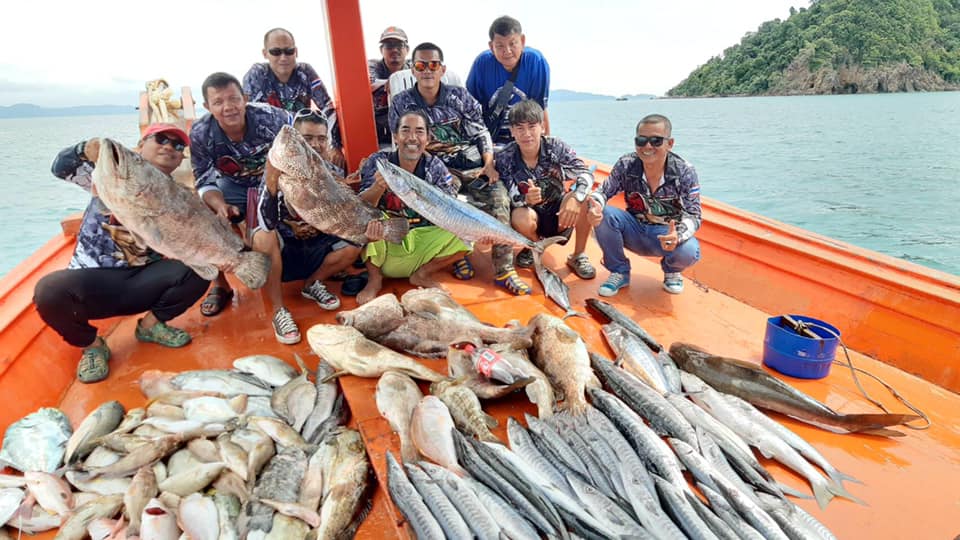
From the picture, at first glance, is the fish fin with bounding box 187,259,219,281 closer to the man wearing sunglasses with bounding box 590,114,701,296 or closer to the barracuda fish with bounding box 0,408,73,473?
the barracuda fish with bounding box 0,408,73,473

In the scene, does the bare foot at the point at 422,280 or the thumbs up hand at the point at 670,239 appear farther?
the bare foot at the point at 422,280

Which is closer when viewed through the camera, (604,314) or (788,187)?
(604,314)

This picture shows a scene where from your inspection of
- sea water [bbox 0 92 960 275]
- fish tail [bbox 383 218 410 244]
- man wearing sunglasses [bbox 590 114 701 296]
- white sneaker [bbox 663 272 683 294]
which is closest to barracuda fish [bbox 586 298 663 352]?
man wearing sunglasses [bbox 590 114 701 296]

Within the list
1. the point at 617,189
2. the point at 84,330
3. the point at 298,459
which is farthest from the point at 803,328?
the point at 84,330

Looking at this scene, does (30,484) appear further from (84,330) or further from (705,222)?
(705,222)

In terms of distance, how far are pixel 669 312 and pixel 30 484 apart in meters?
4.33

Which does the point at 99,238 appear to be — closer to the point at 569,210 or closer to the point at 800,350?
the point at 569,210

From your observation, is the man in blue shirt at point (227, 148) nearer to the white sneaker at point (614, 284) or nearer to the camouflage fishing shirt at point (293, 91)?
the camouflage fishing shirt at point (293, 91)

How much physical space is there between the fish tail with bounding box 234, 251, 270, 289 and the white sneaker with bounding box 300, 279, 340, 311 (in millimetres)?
806

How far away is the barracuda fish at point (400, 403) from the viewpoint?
2.58 metres

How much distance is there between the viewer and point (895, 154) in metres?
24.1

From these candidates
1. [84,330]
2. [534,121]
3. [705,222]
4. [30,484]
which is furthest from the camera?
[705,222]

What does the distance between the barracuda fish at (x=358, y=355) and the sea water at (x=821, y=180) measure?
38.0ft

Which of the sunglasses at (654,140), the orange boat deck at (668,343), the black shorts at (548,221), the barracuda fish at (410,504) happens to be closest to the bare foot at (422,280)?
the orange boat deck at (668,343)
